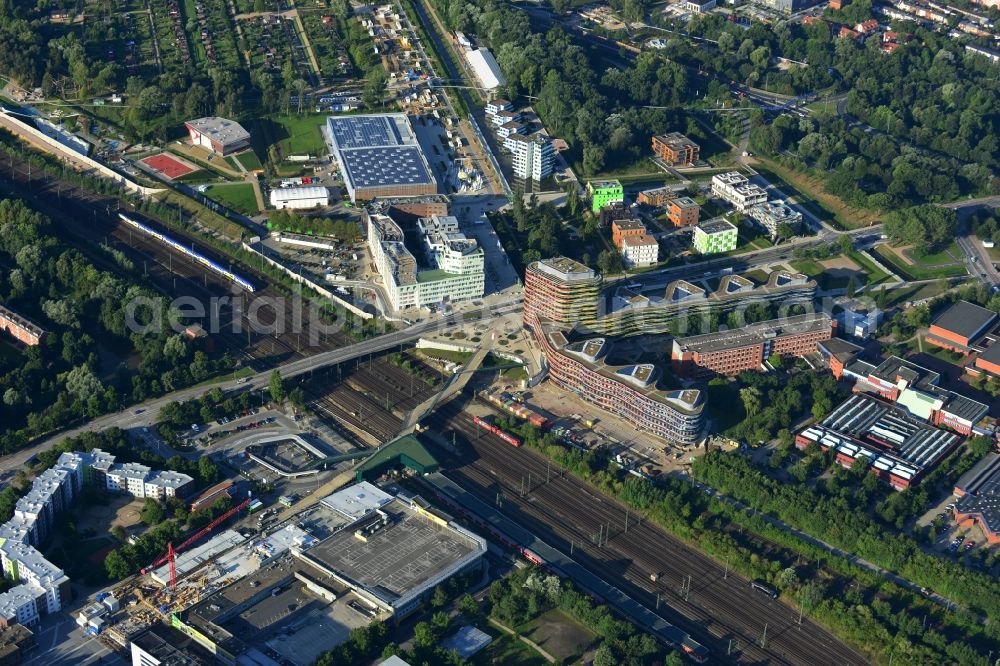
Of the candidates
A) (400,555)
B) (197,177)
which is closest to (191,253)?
(197,177)

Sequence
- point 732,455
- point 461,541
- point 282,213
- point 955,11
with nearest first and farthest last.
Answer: point 461,541 → point 732,455 → point 282,213 → point 955,11

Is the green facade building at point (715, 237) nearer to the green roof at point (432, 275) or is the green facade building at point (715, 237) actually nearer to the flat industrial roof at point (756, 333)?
the flat industrial roof at point (756, 333)

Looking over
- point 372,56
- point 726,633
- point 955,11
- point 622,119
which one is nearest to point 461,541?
point 726,633

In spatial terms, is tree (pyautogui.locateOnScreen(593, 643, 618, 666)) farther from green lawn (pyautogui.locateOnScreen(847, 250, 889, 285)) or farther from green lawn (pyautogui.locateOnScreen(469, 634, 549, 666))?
green lawn (pyautogui.locateOnScreen(847, 250, 889, 285))

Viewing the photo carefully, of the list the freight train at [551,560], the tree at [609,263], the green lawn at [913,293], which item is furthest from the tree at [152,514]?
the green lawn at [913,293]

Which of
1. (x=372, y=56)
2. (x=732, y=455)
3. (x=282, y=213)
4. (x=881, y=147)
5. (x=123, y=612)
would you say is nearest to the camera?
(x=123, y=612)

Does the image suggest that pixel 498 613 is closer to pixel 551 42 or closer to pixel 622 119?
pixel 622 119
